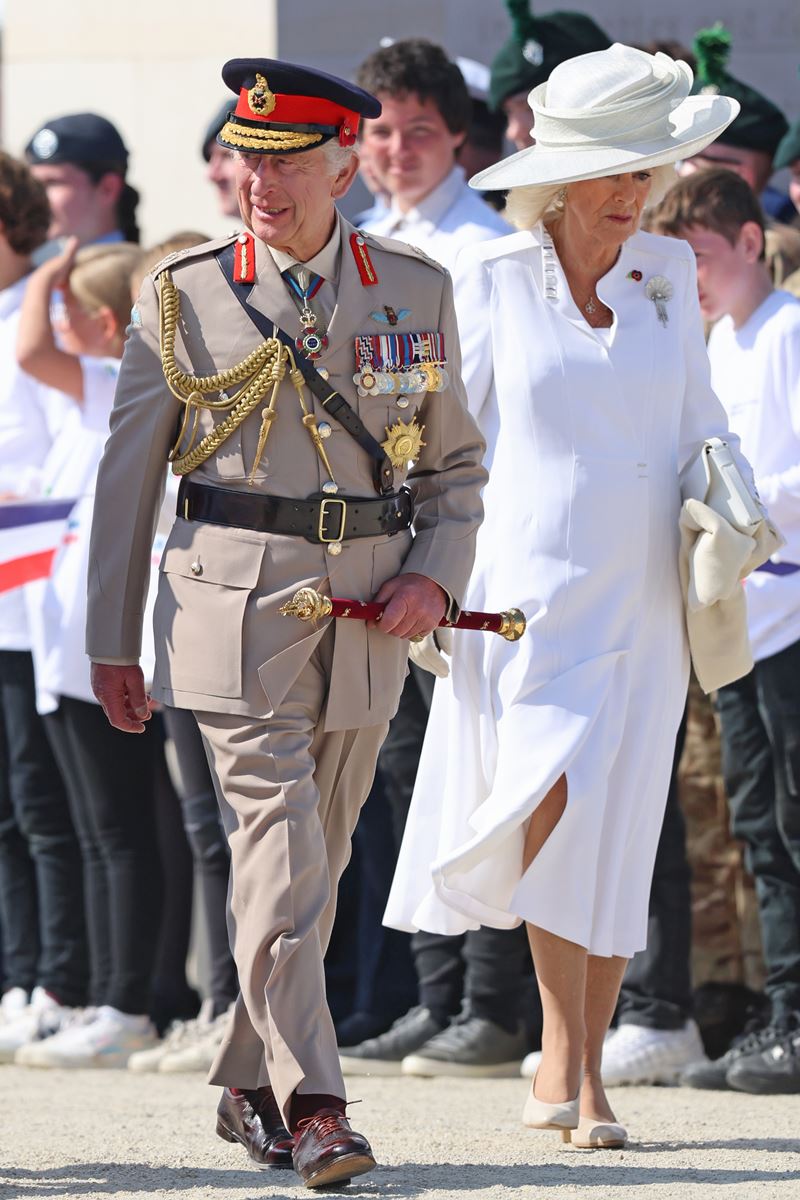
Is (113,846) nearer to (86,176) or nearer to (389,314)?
(86,176)

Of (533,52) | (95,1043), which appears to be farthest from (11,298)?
(95,1043)

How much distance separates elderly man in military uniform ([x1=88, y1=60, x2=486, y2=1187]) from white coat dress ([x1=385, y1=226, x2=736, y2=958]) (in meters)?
0.45

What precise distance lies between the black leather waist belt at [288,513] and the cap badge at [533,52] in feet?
10.5

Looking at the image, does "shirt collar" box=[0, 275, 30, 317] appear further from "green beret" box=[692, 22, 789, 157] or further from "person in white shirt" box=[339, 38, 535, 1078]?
"green beret" box=[692, 22, 789, 157]

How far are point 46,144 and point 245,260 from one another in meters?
3.55

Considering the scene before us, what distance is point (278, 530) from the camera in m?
4.77

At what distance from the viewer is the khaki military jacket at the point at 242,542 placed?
475cm

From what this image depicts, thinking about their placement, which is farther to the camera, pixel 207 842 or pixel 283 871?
pixel 207 842

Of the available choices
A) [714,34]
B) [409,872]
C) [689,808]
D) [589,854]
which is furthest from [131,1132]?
[714,34]

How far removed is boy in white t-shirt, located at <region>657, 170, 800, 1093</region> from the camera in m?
6.31

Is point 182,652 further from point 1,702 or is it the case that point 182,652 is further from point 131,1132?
point 1,702

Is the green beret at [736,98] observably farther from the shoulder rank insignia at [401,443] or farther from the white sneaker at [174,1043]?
the white sneaker at [174,1043]

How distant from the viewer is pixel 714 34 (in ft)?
24.3

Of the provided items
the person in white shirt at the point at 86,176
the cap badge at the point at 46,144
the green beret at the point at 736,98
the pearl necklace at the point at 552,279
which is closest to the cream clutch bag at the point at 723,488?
the pearl necklace at the point at 552,279
